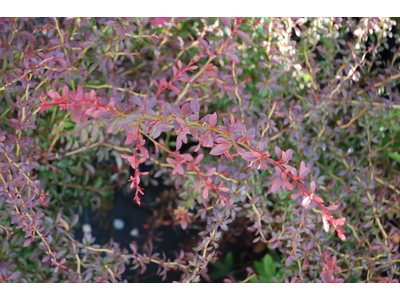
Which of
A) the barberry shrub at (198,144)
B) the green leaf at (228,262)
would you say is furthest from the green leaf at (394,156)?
the green leaf at (228,262)

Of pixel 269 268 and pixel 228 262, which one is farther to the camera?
pixel 228 262

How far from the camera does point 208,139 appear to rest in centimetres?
68

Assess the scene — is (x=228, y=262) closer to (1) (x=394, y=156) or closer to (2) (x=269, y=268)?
(2) (x=269, y=268)

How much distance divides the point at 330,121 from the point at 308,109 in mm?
331

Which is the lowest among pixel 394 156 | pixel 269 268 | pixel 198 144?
pixel 269 268

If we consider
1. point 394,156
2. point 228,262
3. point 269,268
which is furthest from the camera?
point 228,262

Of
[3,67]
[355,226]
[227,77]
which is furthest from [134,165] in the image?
[355,226]

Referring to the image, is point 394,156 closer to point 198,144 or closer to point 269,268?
point 269,268

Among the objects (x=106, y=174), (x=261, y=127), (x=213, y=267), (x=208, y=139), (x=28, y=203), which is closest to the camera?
(x=208, y=139)

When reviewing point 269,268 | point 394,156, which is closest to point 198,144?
point 269,268

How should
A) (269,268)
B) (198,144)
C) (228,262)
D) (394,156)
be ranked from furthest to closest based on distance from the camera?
(228,262), (269,268), (394,156), (198,144)

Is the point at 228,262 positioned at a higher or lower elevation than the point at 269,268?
lower

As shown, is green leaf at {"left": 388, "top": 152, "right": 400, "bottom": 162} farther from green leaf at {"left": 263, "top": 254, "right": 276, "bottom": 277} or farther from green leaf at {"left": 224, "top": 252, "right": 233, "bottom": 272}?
green leaf at {"left": 224, "top": 252, "right": 233, "bottom": 272}

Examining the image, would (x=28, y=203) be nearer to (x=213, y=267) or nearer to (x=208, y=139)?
(x=208, y=139)
